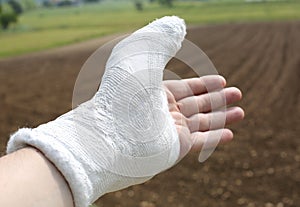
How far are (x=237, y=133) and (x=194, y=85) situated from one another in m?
3.27

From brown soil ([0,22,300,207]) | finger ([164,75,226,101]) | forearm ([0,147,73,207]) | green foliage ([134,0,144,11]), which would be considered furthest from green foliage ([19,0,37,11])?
forearm ([0,147,73,207])

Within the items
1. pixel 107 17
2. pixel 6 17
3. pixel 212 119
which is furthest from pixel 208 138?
pixel 107 17

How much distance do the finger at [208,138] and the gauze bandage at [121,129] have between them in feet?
0.31

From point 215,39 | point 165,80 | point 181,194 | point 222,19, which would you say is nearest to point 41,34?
point 215,39

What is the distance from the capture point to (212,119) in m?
1.36

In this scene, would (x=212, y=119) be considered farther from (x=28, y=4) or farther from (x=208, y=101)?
(x=28, y=4)

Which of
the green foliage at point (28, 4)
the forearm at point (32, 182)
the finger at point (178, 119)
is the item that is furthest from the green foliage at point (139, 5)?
the forearm at point (32, 182)

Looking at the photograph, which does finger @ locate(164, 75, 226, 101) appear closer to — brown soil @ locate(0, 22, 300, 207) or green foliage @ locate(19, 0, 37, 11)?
brown soil @ locate(0, 22, 300, 207)

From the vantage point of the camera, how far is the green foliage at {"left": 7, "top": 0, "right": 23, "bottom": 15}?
745 inches

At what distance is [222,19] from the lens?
22.1 m

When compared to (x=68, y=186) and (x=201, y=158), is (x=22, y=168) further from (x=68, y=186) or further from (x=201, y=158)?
(x=201, y=158)

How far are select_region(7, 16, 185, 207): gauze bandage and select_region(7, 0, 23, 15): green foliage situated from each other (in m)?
18.5

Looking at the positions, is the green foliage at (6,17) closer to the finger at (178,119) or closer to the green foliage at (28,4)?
the green foliage at (28,4)

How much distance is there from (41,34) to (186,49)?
55.8ft
